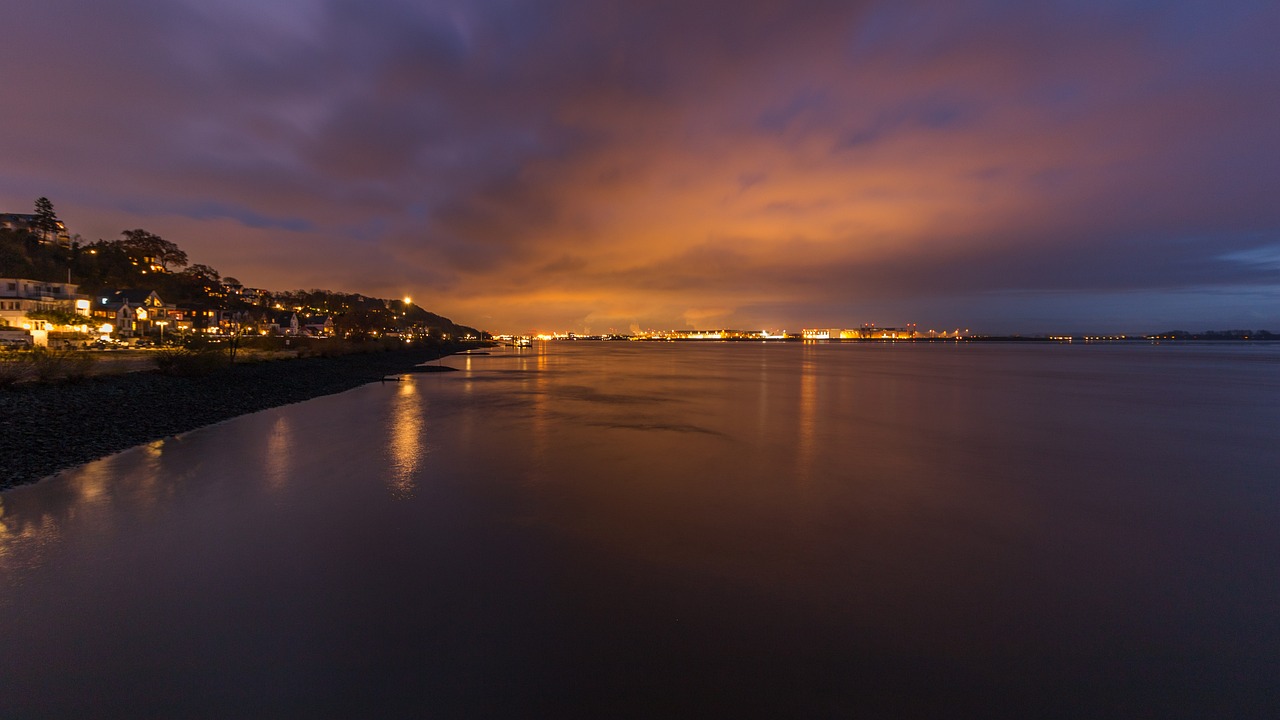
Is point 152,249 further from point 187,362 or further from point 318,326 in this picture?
point 187,362

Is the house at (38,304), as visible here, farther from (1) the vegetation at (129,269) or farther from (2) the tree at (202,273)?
(2) the tree at (202,273)

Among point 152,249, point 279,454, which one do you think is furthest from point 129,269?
point 279,454

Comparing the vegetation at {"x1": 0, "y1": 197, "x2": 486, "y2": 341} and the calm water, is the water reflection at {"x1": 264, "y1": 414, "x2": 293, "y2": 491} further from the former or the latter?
the vegetation at {"x1": 0, "y1": 197, "x2": 486, "y2": 341}

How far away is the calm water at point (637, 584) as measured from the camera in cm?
470

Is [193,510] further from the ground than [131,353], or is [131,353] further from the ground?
[131,353]

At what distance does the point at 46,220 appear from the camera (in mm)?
74062

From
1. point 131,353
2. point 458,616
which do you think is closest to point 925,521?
point 458,616

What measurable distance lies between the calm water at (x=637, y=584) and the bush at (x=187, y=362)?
528 inches

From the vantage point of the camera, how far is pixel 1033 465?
13.5 metres

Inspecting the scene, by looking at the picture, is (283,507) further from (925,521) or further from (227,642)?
(925,521)

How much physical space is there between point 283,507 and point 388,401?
17165 millimetres

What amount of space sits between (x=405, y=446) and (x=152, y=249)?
109 m

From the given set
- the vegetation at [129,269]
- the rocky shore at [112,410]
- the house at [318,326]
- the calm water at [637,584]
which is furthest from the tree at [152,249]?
the calm water at [637,584]

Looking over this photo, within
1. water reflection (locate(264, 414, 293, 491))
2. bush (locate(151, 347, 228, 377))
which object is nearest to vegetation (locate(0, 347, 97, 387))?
bush (locate(151, 347, 228, 377))
